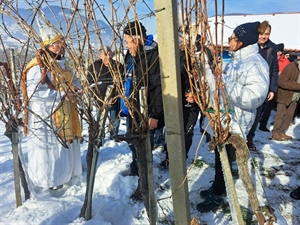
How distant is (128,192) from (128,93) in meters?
1.27

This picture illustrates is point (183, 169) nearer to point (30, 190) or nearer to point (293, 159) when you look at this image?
point (30, 190)

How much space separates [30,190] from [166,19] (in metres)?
2.49

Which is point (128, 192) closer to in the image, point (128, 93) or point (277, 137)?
point (128, 93)

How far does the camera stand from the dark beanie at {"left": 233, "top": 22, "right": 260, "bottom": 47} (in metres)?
2.23

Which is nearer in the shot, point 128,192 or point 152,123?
point 152,123

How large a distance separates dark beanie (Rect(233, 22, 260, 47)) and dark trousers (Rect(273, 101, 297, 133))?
11.0ft

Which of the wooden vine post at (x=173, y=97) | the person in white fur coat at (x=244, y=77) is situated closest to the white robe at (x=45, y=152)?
the wooden vine post at (x=173, y=97)

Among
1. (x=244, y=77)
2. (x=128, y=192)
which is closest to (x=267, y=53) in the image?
(x=244, y=77)

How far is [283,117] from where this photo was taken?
16.8ft

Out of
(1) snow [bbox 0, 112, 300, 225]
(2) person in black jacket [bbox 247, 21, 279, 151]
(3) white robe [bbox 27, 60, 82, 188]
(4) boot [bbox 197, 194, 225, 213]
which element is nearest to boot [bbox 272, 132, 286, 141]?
(1) snow [bbox 0, 112, 300, 225]

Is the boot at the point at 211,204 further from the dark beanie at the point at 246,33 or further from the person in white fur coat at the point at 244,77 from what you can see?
the dark beanie at the point at 246,33

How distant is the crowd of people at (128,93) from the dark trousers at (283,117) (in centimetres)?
126

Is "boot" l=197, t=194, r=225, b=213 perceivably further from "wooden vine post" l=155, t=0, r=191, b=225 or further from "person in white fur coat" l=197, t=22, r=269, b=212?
"wooden vine post" l=155, t=0, r=191, b=225

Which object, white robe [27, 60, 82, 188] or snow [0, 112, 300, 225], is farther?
white robe [27, 60, 82, 188]
